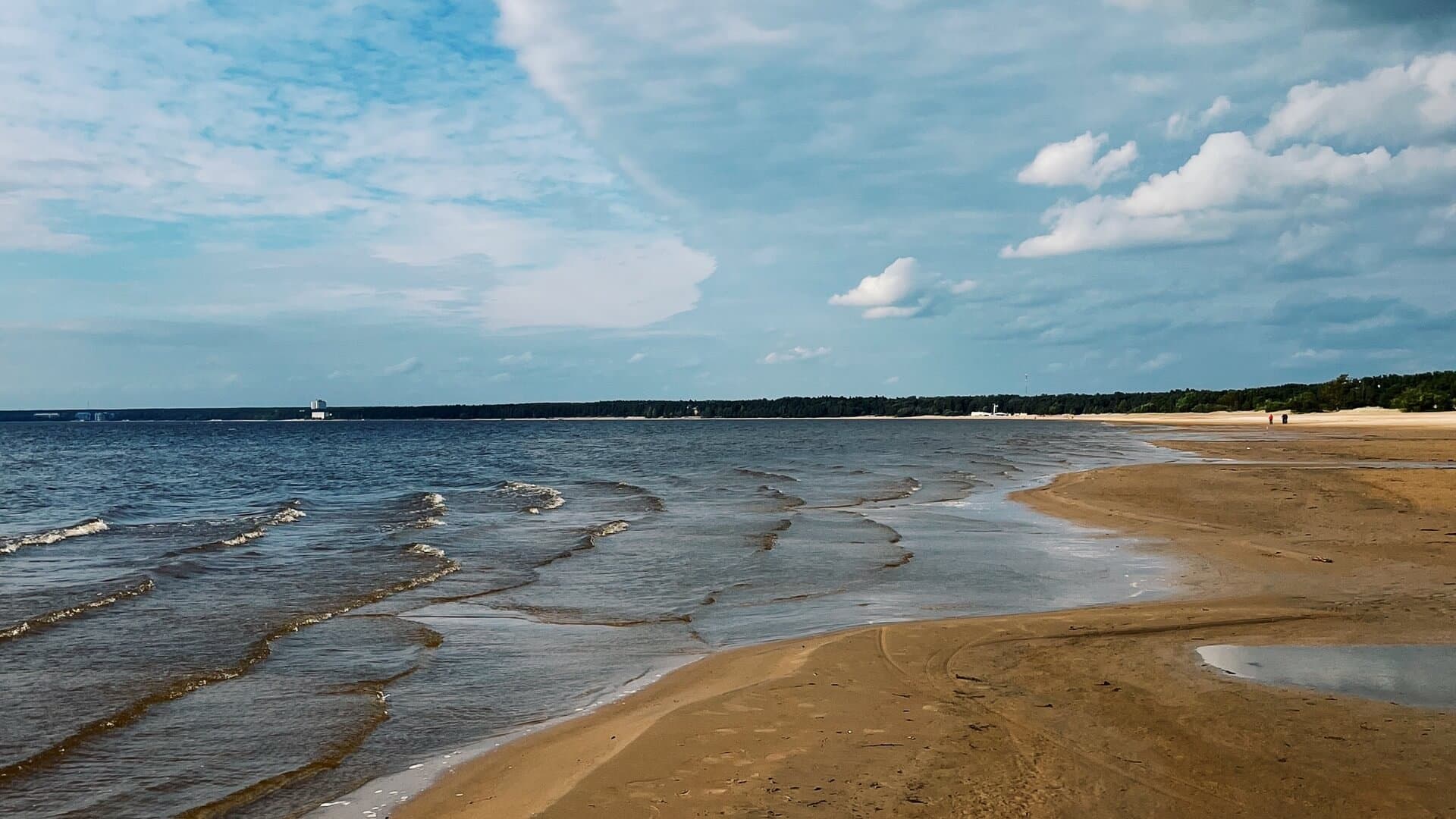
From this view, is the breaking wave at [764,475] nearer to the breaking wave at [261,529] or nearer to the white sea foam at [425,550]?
the breaking wave at [261,529]

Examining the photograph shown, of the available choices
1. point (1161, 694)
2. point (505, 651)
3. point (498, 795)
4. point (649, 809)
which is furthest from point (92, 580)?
point (1161, 694)

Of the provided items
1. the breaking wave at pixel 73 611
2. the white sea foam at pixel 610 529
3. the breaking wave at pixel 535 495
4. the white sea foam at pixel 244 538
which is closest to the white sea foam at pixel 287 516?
the white sea foam at pixel 244 538

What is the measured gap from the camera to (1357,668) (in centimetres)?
896

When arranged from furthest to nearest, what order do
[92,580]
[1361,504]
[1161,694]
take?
[1361,504] < [92,580] < [1161,694]

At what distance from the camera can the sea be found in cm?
780

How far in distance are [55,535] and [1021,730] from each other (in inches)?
944

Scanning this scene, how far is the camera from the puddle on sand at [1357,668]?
26.5 feet

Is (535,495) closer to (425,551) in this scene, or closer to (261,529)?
(261,529)

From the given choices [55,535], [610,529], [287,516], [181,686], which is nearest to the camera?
[181,686]

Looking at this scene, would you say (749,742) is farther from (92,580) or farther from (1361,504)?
(1361,504)

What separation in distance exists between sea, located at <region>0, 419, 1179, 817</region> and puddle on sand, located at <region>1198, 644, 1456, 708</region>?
11.7 feet

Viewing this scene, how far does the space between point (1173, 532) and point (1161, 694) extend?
13638 millimetres

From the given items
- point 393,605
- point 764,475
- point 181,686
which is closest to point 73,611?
point 393,605

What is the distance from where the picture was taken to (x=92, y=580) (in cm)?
1642
